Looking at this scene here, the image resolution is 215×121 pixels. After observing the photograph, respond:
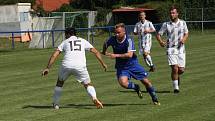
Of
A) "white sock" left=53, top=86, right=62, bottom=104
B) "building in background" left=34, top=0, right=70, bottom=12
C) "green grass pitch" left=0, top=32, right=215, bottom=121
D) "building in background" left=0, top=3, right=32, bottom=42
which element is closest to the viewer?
"green grass pitch" left=0, top=32, right=215, bottom=121

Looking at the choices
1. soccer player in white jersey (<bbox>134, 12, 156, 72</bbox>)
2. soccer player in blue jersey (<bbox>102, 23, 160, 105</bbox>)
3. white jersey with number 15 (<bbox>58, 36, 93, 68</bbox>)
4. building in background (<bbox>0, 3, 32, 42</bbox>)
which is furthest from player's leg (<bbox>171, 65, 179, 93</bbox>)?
building in background (<bbox>0, 3, 32, 42</bbox>)

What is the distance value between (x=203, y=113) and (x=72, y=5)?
63182 mm

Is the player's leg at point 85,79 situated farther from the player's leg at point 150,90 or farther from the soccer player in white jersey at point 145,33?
the soccer player in white jersey at point 145,33

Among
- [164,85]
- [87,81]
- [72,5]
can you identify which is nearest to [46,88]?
[164,85]

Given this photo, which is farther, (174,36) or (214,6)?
(214,6)

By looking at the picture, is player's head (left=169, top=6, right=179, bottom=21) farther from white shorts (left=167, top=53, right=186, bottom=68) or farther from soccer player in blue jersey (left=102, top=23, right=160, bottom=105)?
soccer player in blue jersey (left=102, top=23, right=160, bottom=105)

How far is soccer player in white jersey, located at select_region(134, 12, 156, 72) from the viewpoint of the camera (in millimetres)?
21192

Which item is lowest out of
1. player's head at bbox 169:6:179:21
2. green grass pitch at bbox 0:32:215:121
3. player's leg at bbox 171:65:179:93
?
green grass pitch at bbox 0:32:215:121

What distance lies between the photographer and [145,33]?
21609 millimetres

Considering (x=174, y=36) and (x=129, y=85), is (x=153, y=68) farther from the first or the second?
(x=129, y=85)

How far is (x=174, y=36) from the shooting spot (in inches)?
594

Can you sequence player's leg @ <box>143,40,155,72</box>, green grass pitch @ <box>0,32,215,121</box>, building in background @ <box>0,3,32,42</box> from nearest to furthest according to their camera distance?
green grass pitch @ <box>0,32,215,121</box> < player's leg @ <box>143,40,155,72</box> < building in background @ <box>0,3,32,42</box>

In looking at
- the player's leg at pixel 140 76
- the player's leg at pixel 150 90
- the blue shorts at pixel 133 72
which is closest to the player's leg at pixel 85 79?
the blue shorts at pixel 133 72

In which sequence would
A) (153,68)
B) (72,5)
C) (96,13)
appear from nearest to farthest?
(153,68)
(96,13)
(72,5)
